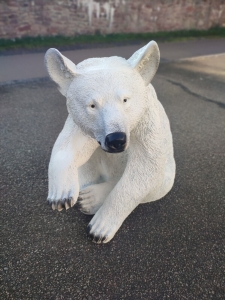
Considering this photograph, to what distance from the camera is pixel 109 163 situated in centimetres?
202

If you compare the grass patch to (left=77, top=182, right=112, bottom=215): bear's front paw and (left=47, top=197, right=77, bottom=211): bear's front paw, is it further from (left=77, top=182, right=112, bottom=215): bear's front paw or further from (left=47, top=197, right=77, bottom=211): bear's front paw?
(left=47, top=197, right=77, bottom=211): bear's front paw

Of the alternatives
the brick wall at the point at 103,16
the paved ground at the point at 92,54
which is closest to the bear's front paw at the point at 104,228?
the paved ground at the point at 92,54

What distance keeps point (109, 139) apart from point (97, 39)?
7074mm

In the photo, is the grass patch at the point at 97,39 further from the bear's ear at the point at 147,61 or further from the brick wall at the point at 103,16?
the bear's ear at the point at 147,61

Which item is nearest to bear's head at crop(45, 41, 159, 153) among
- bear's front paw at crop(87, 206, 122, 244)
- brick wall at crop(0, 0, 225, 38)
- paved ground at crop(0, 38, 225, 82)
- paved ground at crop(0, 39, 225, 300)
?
bear's front paw at crop(87, 206, 122, 244)

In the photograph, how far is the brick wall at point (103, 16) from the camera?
692cm

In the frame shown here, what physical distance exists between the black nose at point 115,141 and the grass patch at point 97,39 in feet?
19.4

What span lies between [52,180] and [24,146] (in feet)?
4.87

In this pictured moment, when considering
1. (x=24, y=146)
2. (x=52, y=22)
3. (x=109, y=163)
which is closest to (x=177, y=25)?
(x=52, y=22)

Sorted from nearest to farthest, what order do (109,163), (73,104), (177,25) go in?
(73,104), (109,163), (177,25)

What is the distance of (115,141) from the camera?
1348mm

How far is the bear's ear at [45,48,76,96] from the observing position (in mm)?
1496

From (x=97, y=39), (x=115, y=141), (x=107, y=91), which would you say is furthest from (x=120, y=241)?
(x=97, y=39)

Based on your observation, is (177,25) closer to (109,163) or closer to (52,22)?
(52,22)
